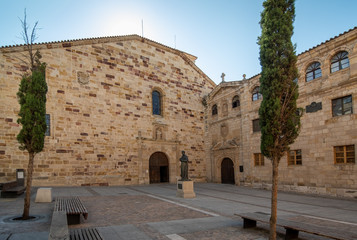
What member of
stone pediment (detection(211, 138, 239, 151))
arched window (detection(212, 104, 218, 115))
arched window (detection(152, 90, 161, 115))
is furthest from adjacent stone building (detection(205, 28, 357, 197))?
arched window (detection(152, 90, 161, 115))

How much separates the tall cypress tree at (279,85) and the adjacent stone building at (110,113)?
13.7m

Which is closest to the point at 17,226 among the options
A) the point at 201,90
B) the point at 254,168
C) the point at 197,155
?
the point at 254,168

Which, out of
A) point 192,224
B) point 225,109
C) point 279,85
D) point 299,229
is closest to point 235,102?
point 225,109

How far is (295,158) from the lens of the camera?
14539mm

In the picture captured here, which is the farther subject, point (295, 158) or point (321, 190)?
point (295, 158)

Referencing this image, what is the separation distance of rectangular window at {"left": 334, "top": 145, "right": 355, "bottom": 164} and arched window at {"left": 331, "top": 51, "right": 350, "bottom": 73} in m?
3.81

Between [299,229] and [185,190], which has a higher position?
[299,229]

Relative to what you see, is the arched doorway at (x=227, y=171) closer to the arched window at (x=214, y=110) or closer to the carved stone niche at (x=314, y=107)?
the arched window at (x=214, y=110)

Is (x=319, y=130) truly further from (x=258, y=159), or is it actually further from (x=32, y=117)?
(x=32, y=117)

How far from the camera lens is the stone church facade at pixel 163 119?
12.9 m

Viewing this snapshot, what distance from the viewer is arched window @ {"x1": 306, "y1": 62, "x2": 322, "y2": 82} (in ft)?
45.4

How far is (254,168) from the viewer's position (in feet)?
56.5

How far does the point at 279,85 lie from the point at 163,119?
15.8 meters

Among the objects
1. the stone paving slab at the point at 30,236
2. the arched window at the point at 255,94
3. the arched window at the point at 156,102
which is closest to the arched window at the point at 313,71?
the arched window at the point at 255,94
